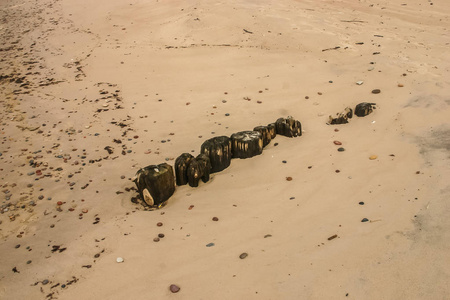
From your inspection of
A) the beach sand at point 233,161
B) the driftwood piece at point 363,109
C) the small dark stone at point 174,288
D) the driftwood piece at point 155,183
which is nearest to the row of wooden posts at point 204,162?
the driftwood piece at point 155,183

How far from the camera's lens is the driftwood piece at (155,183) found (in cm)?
402

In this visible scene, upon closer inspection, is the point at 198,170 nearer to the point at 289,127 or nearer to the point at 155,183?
the point at 155,183

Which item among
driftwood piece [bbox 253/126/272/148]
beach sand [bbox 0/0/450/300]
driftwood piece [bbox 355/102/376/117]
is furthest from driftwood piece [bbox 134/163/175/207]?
driftwood piece [bbox 355/102/376/117]

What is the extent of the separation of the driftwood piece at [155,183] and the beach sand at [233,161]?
14 centimetres

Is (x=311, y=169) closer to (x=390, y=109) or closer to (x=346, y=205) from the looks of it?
(x=346, y=205)

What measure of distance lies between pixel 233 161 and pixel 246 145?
0.28 m

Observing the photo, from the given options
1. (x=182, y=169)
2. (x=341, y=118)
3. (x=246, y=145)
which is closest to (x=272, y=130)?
(x=246, y=145)

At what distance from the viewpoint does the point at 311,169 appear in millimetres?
4473

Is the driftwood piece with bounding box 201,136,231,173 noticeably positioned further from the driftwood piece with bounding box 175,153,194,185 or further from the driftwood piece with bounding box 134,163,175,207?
the driftwood piece with bounding box 134,163,175,207

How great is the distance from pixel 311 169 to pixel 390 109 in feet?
7.39

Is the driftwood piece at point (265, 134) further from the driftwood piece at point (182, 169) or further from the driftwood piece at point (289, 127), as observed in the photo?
the driftwood piece at point (182, 169)

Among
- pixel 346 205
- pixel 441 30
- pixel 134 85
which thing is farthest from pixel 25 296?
pixel 441 30

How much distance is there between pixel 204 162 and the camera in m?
4.38

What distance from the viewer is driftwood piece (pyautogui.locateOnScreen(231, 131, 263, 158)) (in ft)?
15.5
